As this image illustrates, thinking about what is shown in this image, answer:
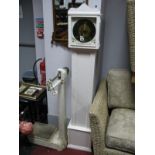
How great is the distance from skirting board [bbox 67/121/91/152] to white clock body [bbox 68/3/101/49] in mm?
804

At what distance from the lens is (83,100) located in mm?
1864

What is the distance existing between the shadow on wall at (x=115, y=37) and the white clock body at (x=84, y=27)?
0.43 metres

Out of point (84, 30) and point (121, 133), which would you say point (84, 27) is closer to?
point (84, 30)

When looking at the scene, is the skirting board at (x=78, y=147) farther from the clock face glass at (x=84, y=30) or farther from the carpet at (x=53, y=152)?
the clock face glass at (x=84, y=30)

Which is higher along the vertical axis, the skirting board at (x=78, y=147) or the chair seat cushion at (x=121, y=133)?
the chair seat cushion at (x=121, y=133)

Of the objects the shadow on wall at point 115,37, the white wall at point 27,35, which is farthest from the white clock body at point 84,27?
the white wall at point 27,35

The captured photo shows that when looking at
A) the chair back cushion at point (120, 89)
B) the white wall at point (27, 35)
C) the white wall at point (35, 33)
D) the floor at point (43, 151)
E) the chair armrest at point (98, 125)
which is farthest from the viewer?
the white wall at point (27, 35)

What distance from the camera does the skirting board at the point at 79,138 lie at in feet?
6.35

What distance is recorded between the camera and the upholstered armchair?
153 centimetres

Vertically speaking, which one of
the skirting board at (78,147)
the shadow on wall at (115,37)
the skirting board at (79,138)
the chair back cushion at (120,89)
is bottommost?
the skirting board at (78,147)

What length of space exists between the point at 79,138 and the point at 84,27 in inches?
42.0

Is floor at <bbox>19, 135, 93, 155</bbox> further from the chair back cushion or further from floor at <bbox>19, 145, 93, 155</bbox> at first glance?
the chair back cushion
